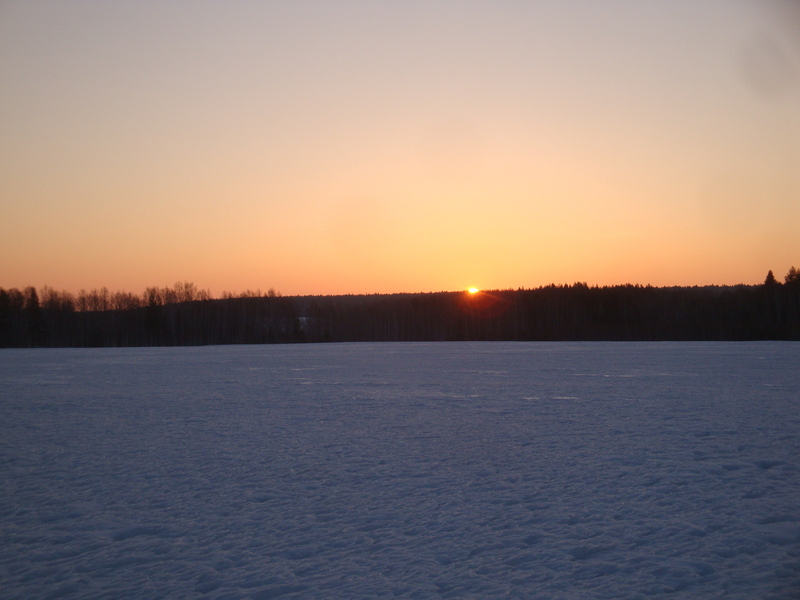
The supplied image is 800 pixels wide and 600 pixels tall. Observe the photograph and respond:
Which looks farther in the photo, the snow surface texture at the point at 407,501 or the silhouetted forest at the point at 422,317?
the silhouetted forest at the point at 422,317

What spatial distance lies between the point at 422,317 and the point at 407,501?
8357 cm

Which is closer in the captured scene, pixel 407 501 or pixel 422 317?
pixel 407 501

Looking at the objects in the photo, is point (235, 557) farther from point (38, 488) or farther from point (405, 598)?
point (38, 488)

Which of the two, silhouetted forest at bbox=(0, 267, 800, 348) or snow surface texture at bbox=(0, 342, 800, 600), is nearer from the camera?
snow surface texture at bbox=(0, 342, 800, 600)

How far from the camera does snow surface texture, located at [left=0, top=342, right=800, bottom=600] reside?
380 cm

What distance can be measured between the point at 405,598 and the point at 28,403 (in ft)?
42.4

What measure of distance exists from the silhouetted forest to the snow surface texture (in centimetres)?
6338

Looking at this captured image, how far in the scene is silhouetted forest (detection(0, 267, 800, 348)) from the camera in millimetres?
67812

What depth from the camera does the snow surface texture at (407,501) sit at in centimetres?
380

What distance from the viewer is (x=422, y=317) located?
88875 millimetres

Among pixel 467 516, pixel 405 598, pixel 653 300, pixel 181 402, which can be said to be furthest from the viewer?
pixel 653 300

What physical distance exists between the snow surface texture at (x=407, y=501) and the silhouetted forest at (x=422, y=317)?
2495 inches

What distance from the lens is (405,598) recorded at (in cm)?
350

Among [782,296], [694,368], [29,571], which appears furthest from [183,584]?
[782,296]
